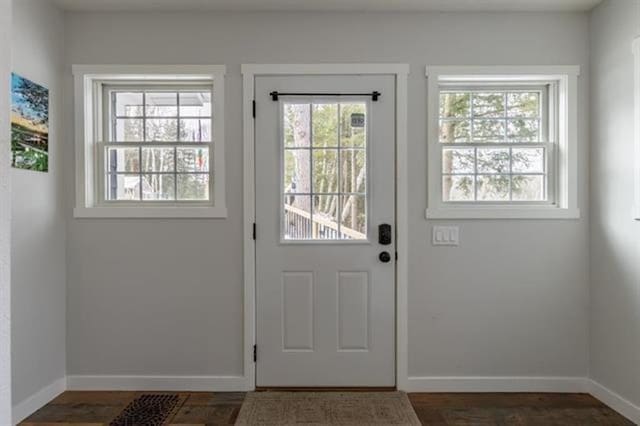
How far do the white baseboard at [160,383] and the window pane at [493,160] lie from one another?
2183mm

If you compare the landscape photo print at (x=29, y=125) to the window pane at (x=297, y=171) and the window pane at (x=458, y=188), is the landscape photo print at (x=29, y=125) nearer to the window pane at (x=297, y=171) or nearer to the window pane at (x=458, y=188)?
the window pane at (x=297, y=171)

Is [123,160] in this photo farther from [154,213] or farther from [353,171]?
[353,171]

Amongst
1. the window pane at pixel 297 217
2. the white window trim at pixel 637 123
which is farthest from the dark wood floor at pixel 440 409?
the white window trim at pixel 637 123

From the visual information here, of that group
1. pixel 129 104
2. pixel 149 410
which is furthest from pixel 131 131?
pixel 149 410

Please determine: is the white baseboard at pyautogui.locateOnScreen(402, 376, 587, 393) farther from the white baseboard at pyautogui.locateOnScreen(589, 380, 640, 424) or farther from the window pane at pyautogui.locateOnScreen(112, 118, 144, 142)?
the window pane at pyautogui.locateOnScreen(112, 118, 144, 142)

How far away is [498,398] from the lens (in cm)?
285

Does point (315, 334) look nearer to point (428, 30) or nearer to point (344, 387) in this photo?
point (344, 387)

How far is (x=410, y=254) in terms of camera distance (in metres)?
2.94

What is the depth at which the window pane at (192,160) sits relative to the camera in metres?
3.03

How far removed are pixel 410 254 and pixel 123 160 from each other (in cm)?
208

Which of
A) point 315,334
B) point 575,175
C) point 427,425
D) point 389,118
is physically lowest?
point 427,425

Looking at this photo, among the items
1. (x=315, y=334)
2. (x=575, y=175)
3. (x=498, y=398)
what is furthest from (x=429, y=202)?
(x=498, y=398)

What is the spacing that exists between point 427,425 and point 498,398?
64 cm

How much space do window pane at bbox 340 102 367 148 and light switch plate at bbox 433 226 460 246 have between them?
2.54ft
